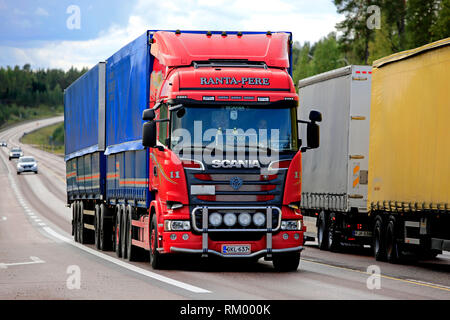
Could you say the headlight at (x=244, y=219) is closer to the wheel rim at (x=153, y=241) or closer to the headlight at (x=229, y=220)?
the headlight at (x=229, y=220)

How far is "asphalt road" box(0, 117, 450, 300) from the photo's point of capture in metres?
13.3

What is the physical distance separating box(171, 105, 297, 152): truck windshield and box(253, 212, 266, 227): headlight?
45.4 inches

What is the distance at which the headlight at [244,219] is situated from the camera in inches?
654

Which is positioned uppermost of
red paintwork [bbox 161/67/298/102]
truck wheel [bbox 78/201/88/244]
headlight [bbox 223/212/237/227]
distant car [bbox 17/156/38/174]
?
red paintwork [bbox 161/67/298/102]

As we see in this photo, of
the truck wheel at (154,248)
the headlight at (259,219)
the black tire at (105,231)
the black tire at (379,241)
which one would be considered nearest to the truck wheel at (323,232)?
the black tire at (379,241)

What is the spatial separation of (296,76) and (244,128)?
100 metres

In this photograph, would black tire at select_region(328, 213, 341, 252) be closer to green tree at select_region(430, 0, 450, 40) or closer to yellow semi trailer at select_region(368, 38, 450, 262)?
yellow semi trailer at select_region(368, 38, 450, 262)

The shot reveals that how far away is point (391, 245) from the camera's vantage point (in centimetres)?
2103

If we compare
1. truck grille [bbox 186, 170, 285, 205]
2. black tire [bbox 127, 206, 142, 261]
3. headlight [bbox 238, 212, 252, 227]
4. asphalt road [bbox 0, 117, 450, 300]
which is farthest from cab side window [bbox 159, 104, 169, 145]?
black tire [bbox 127, 206, 142, 261]

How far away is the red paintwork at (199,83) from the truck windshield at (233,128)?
0.24 metres
